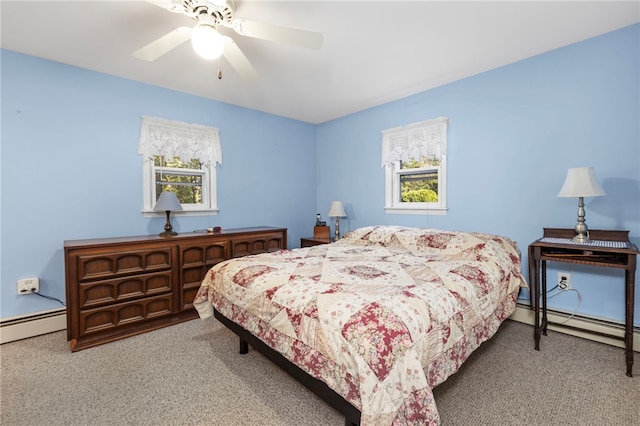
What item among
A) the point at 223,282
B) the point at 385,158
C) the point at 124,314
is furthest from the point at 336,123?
the point at 124,314

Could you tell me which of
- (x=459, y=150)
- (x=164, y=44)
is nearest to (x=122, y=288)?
(x=164, y=44)

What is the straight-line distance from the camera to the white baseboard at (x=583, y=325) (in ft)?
7.03

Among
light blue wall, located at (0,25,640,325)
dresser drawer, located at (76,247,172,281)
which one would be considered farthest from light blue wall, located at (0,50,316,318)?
dresser drawer, located at (76,247,172,281)

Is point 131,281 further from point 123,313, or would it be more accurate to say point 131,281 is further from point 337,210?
point 337,210

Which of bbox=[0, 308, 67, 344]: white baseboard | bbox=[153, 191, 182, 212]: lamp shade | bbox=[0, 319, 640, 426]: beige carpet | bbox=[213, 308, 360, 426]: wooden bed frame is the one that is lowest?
bbox=[0, 319, 640, 426]: beige carpet

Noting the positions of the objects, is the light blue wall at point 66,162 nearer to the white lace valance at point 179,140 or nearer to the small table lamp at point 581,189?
the white lace valance at point 179,140

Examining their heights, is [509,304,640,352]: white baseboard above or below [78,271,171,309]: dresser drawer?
below

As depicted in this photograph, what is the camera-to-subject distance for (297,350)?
1.37 metres

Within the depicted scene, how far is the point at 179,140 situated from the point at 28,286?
1.85 metres

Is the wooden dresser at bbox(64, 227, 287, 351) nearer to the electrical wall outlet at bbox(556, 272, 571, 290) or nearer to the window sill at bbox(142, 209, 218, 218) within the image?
the window sill at bbox(142, 209, 218, 218)

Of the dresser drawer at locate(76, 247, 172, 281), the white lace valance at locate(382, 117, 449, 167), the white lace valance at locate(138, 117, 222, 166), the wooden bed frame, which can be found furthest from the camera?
the white lace valance at locate(382, 117, 449, 167)

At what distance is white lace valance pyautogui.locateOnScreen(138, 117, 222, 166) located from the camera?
118 inches

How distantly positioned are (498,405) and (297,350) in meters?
1.15

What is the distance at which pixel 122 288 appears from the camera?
244 centimetres
